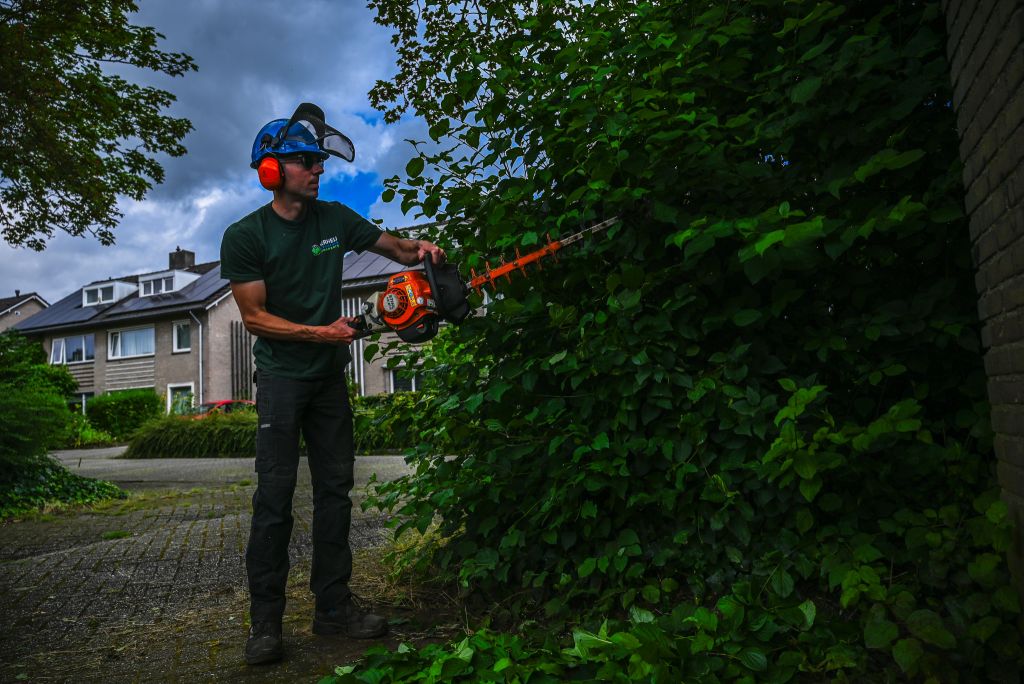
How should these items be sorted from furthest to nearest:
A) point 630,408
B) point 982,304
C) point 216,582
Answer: point 216,582
point 630,408
point 982,304

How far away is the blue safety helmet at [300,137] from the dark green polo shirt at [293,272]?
0.25 metres

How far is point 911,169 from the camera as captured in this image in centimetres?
269

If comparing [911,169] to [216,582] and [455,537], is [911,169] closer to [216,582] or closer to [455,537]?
[455,537]

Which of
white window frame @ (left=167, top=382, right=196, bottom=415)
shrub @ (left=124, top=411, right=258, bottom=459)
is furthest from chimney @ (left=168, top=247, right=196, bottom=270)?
shrub @ (left=124, top=411, right=258, bottom=459)

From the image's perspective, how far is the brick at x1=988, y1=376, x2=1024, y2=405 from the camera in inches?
87.3

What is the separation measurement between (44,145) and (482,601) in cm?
955

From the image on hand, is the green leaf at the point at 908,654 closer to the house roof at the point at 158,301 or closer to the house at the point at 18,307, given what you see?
the house roof at the point at 158,301

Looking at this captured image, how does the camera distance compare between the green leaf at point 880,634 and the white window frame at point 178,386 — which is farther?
the white window frame at point 178,386

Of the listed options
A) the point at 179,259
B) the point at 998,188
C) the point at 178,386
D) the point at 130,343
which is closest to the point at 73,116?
the point at 998,188

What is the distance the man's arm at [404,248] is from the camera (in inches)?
141

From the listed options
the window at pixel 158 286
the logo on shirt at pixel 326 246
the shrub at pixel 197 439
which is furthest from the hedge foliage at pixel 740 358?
the window at pixel 158 286

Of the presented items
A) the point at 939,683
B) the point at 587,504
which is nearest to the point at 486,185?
the point at 587,504

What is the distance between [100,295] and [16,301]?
763 inches

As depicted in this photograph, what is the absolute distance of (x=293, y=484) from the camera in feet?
11.1
